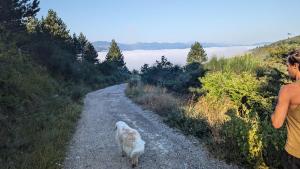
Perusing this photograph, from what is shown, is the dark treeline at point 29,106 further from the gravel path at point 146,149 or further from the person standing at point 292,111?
the person standing at point 292,111

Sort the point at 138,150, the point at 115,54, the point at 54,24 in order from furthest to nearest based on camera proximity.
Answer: the point at 115,54 → the point at 54,24 → the point at 138,150

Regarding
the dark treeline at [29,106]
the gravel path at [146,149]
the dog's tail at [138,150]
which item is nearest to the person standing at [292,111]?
the gravel path at [146,149]

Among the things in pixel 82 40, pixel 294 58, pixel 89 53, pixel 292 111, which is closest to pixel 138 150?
pixel 292 111

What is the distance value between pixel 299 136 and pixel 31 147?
6496 millimetres

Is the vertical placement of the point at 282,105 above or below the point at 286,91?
below

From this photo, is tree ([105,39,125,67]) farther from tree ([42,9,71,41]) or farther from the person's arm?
the person's arm

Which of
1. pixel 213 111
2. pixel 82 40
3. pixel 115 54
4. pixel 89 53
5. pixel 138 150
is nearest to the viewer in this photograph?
pixel 138 150

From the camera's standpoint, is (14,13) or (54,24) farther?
(54,24)

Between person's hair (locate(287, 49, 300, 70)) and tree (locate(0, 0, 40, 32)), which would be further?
tree (locate(0, 0, 40, 32))

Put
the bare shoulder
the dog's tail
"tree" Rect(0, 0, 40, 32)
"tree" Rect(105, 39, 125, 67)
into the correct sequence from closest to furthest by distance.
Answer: the bare shoulder
the dog's tail
"tree" Rect(0, 0, 40, 32)
"tree" Rect(105, 39, 125, 67)

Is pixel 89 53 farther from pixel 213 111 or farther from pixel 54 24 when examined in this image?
pixel 213 111

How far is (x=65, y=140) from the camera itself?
1007cm

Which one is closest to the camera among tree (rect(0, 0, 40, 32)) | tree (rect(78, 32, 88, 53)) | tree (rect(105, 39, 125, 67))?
tree (rect(0, 0, 40, 32))

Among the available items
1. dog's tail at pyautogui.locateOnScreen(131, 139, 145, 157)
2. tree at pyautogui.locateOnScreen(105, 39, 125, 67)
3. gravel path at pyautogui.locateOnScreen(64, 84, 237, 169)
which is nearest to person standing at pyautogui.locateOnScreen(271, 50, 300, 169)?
gravel path at pyautogui.locateOnScreen(64, 84, 237, 169)
